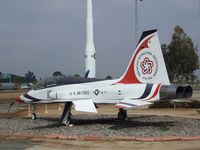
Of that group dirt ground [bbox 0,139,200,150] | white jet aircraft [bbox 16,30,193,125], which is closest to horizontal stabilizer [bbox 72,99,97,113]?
white jet aircraft [bbox 16,30,193,125]

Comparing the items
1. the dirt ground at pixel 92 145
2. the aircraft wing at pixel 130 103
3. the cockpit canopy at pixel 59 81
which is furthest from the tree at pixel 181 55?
the dirt ground at pixel 92 145

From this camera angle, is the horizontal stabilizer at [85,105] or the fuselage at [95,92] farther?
the horizontal stabilizer at [85,105]

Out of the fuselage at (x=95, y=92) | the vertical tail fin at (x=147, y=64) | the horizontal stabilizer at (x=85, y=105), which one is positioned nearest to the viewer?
the vertical tail fin at (x=147, y=64)

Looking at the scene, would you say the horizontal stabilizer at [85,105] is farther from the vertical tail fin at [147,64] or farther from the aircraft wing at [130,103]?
the vertical tail fin at [147,64]

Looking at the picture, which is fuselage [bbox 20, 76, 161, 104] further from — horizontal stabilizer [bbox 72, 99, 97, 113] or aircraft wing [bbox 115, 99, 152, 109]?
horizontal stabilizer [bbox 72, 99, 97, 113]

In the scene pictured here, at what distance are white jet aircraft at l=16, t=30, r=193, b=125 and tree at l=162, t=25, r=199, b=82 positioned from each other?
1850 inches

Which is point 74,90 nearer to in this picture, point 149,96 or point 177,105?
point 149,96

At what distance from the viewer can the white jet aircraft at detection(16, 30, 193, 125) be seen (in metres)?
17.6

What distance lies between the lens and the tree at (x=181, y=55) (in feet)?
213

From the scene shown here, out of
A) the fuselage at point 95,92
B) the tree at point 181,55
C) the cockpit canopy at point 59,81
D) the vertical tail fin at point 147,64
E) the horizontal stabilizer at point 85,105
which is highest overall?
the tree at point 181,55

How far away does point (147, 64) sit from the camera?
59.9ft

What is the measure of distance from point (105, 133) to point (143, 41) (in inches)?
203

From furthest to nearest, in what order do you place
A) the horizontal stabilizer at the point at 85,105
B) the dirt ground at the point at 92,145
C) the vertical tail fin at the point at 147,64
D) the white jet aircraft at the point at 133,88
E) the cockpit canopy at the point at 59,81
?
the cockpit canopy at the point at 59,81 < the horizontal stabilizer at the point at 85,105 < the vertical tail fin at the point at 147,64 < the white jet aircraft at the point at 133,88 < the dirt ground at the point at 92,145

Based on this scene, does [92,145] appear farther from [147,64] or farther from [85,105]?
[147,64]
